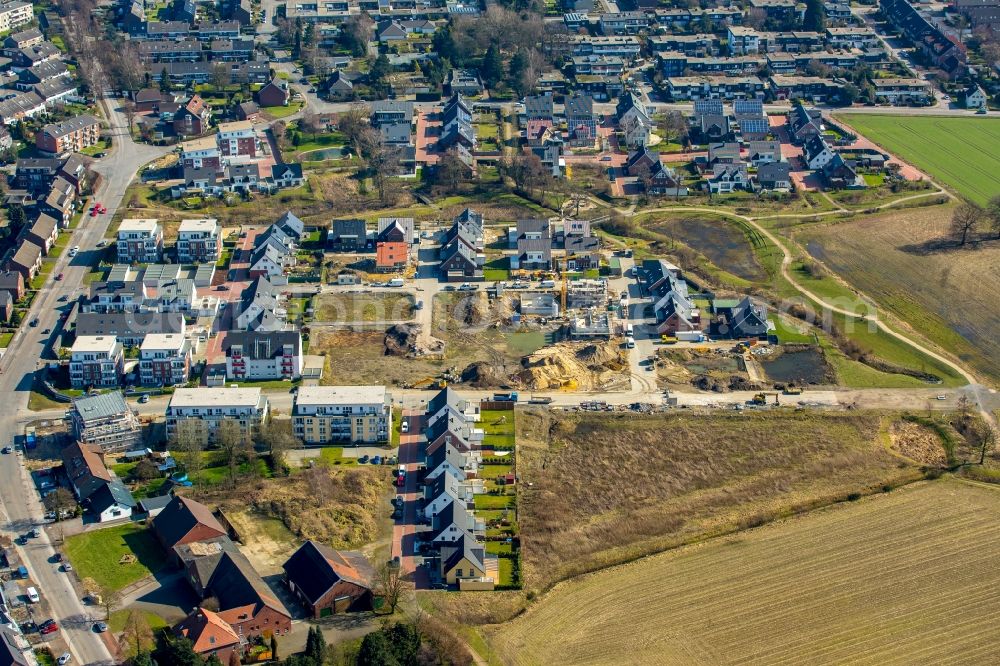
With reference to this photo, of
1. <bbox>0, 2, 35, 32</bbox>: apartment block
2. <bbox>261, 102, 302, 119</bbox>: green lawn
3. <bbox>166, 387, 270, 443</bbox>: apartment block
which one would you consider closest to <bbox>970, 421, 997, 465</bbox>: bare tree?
<bbox>166, 387, 270, 443</bbox>: apartment block

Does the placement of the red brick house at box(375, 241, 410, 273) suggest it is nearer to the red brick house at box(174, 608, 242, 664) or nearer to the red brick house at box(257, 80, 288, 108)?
the red brick house at box(257, 80, 288, 108)

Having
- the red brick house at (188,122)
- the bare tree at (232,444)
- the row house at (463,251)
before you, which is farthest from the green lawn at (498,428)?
the red brick house at (188,122)

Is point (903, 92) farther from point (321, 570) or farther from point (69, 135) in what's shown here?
point (321, 570)

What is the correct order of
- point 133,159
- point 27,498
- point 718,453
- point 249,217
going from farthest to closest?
point 133,159 → point 249,217 → point 718,453 → point 27,498

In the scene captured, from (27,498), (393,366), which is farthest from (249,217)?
(27,498)

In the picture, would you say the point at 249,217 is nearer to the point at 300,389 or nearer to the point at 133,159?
the point at 133,159

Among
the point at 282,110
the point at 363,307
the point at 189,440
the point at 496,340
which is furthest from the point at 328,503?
the point at 282,110
